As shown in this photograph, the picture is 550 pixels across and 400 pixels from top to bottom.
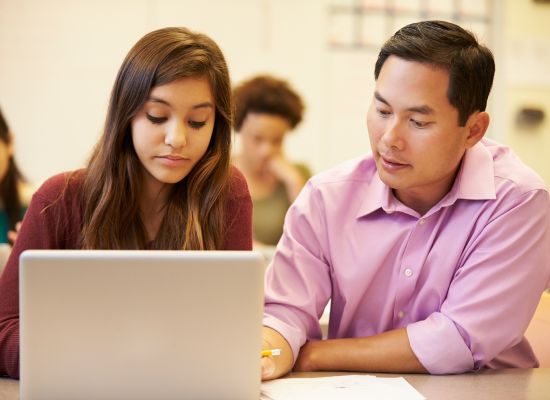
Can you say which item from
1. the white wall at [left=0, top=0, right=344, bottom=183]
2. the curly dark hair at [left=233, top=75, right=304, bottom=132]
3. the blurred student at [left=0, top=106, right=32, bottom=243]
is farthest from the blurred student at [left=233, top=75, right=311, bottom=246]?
the blurred student at [left=0, top=106, right=32, bottom=243]

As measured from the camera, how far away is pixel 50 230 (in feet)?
5.03

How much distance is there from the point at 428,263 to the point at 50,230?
2.50 ft

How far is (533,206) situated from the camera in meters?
1.57

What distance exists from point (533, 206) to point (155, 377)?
2.80 ft

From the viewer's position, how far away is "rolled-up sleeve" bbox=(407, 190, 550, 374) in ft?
4.91

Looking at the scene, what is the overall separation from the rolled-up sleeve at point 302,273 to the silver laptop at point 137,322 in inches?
17.8

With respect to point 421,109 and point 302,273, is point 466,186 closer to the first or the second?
point 421,109

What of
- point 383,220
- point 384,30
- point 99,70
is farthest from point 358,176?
point 384,30

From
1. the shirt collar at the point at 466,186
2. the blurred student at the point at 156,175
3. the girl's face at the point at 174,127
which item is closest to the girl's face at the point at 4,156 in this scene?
the blurred student at the point at 156,175

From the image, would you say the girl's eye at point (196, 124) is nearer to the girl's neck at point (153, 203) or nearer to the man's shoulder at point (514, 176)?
the girl's neck at point (153, 203)

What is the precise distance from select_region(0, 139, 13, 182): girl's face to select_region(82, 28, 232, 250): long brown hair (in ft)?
6.07

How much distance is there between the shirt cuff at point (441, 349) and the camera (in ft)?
4.86

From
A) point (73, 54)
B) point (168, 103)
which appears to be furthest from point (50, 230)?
point (73, 54)

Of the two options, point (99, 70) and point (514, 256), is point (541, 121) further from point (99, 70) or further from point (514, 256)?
point (514, 256)
